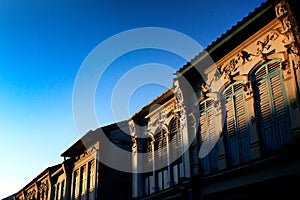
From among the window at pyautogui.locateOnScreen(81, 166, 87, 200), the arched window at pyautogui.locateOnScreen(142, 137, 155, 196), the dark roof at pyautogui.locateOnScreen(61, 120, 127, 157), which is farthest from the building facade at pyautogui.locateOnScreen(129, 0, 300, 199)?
the window at pyautogui.locateOnScreen(81, 166, 87, 200)

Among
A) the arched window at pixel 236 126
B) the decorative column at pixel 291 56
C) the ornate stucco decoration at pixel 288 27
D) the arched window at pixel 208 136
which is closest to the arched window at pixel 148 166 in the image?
the arched window at pixel 208 136

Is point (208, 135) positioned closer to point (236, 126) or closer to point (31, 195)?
point (236, 126)

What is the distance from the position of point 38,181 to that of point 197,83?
20059mm

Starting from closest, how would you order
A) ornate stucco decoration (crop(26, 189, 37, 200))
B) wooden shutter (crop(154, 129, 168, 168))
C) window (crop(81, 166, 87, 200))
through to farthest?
wooden shutter (crop(154, 129, 168, 168)), window (crop(81, 166, 87, 200)), ornate stucco decoration (crop(26, 189, 37, 200))

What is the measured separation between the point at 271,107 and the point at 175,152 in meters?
5.22

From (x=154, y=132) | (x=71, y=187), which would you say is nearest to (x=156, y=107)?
(x=154, y=132)

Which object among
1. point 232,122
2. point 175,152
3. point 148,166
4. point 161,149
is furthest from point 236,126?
point 148,166

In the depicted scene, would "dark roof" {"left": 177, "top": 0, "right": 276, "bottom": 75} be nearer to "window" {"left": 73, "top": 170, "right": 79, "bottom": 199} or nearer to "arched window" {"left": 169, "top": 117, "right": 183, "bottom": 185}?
"arched window" {"left": 169, "top": 117, "right": 183, "bottom": 185}

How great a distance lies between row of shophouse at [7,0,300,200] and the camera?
1024 centimetres

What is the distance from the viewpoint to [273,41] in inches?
440

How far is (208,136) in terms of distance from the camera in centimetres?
1330

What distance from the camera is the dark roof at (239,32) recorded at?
1116 cm

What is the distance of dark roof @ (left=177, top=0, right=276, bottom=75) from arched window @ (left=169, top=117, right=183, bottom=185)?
8.92 ft

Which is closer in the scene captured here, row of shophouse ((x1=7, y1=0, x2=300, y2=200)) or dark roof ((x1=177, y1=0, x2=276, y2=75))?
row of shophouse ((x1=7, y1=0, x2=300, y2=200))
